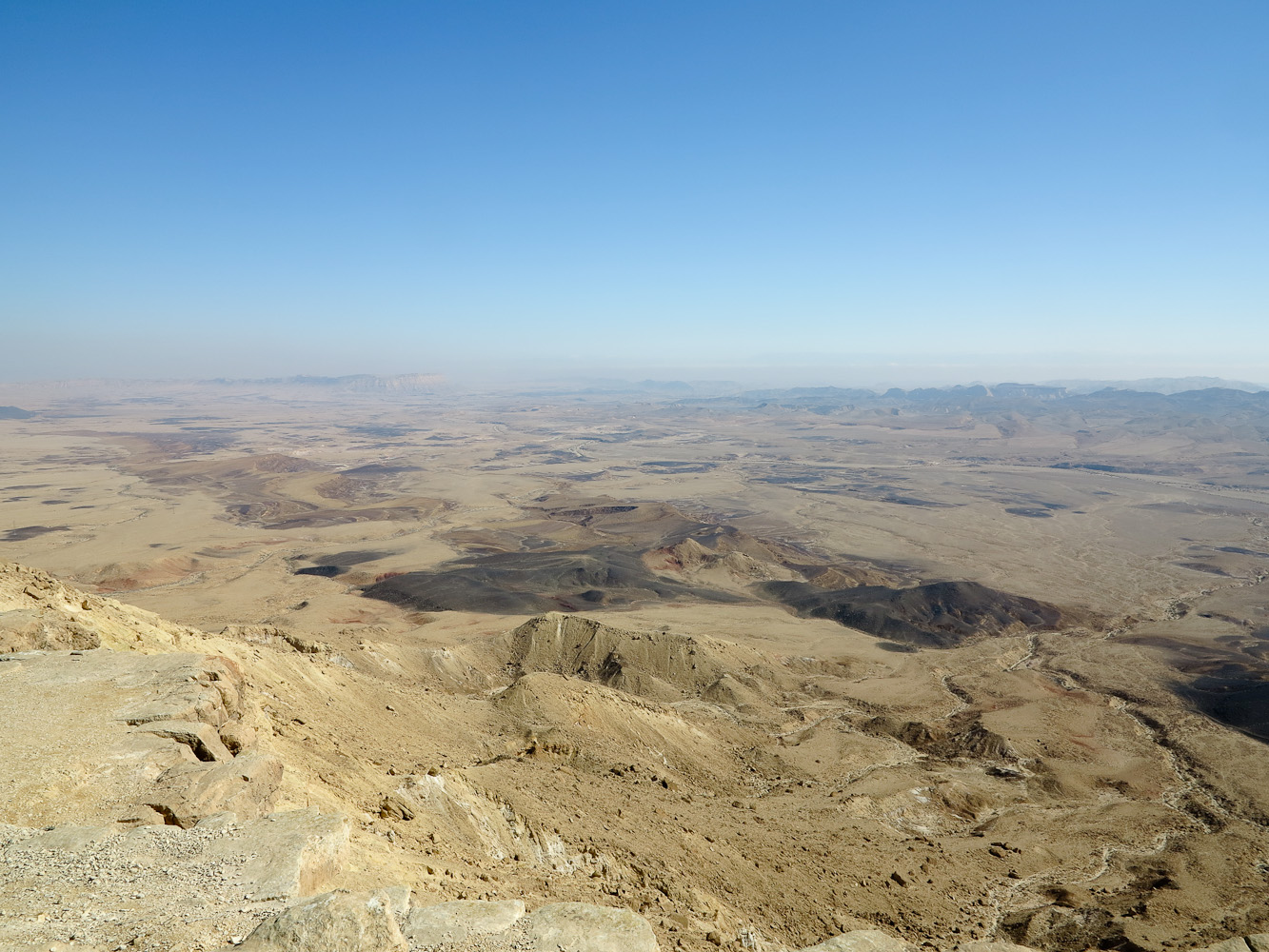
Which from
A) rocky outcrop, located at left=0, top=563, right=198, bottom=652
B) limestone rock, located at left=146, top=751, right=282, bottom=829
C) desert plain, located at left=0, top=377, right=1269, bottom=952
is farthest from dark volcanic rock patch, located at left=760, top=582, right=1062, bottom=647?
limestone rock, located at left=146, top=751, right=282, bottom=829

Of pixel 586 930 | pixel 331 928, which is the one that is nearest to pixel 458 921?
pixel 586 930

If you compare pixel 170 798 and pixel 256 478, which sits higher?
pixel 170 798

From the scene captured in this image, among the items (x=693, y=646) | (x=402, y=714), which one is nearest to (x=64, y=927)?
(x=402, y=714)

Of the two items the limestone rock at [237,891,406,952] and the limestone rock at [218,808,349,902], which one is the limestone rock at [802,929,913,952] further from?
the limestone rock at [218,808,349,902]

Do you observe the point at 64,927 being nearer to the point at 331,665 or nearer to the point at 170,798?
the point at 170,798

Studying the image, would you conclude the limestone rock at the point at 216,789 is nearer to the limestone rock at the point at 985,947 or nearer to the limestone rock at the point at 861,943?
the limestone rock at the point at 861,943

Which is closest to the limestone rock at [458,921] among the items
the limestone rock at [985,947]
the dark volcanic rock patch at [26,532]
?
the limestone rock at [985,947]

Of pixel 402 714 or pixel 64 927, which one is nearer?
pixel 64 927
